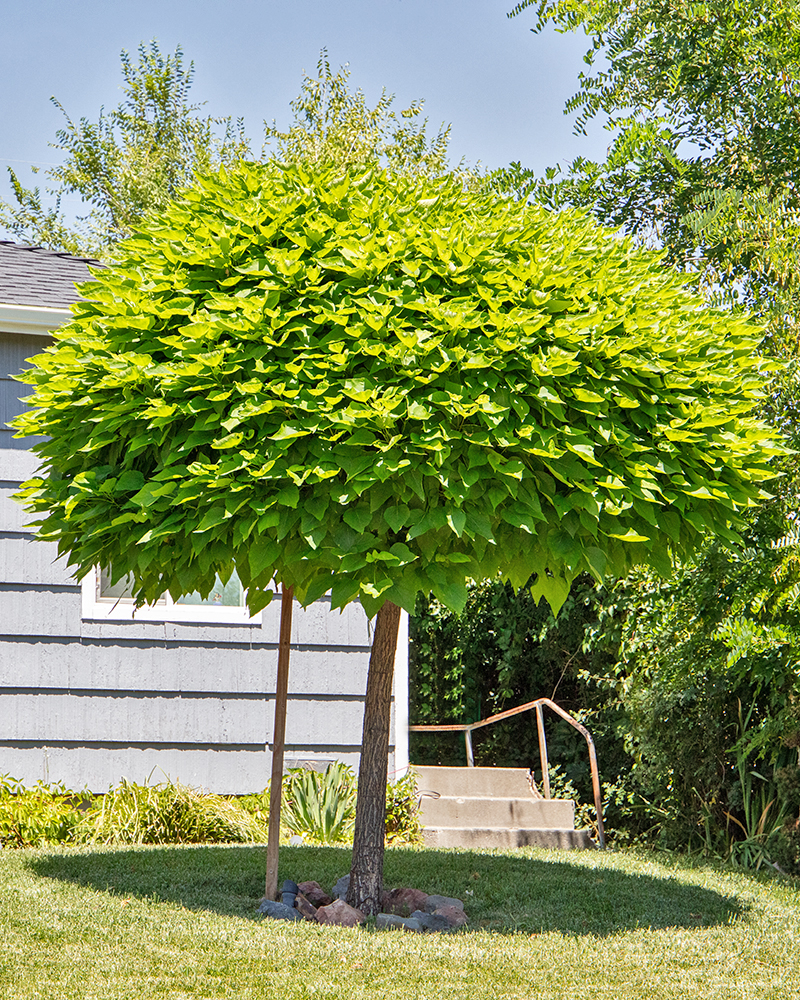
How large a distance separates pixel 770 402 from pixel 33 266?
6566mm

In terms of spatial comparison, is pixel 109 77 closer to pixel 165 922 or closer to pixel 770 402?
pixel 770 402

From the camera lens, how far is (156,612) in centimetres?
785

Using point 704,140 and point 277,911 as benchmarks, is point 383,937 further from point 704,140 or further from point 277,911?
point 704,140

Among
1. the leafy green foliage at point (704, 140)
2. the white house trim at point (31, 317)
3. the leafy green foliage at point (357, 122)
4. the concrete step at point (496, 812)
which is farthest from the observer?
Result: the leafy green foliage at point (357, 122)

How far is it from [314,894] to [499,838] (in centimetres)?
317

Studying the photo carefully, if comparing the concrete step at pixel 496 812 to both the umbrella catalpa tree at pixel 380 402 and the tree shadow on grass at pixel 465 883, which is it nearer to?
the tree shadow on grass at pixel 465 883

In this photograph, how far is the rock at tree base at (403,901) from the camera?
5145mm

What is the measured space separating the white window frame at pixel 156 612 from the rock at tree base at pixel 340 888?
2527mm

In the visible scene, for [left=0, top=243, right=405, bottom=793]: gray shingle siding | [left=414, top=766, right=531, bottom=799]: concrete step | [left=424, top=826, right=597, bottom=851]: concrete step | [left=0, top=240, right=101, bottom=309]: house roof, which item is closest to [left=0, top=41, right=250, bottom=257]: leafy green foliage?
[left=0, top=240, right=101, bottom=309]: house roof

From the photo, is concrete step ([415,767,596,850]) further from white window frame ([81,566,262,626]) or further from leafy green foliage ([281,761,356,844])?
white window frame ([81,566,262,626])

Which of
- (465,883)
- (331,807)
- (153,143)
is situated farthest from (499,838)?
(153,143)

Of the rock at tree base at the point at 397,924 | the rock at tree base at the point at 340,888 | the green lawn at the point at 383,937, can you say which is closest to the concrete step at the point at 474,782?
the green lawn at the point at 383,937

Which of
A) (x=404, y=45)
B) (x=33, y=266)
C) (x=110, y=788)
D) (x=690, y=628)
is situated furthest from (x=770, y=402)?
(x=404, y=45)

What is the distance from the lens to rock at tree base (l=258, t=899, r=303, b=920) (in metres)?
4.87
